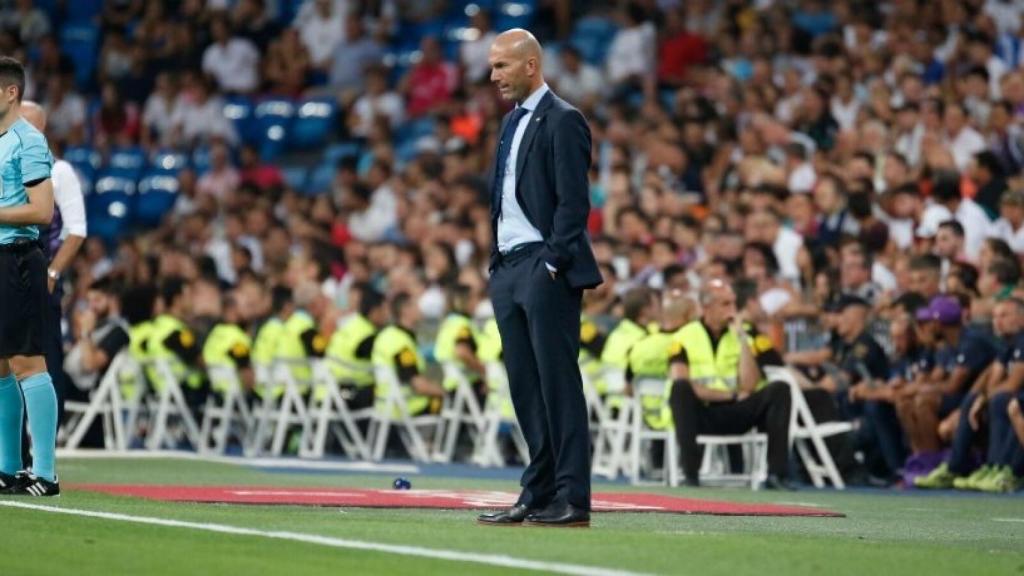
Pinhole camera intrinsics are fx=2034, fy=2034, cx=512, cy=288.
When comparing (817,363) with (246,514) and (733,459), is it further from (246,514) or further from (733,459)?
(246,514)

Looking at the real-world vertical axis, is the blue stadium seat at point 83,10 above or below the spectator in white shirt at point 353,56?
above

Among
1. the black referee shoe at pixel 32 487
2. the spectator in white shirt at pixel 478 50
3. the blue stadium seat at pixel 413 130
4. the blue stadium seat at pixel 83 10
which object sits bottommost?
the black referee shoe at pixel 32 487

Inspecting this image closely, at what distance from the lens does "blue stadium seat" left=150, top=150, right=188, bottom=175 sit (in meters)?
27.4

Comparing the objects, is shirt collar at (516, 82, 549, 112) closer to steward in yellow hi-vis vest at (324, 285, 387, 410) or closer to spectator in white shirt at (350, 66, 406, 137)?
steward in yellow hi-vis vest at (324, 285, 387, 410)

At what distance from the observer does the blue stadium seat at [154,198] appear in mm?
27047

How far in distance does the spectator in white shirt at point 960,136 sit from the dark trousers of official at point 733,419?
4172 millimetres

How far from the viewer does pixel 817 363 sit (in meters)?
16.8

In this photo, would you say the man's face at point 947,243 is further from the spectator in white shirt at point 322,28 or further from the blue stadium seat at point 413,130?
the spectator in white shirt at point 322,28

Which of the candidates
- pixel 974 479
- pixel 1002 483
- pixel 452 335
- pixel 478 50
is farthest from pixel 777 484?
pixel 478 50

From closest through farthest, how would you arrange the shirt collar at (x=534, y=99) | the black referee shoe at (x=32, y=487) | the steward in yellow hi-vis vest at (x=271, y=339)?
the shirt collar at (x=534, y=99), the black referee shoe at (x=32, y=487), the steward in yellow hi-vis vest at (x=271, y=339)

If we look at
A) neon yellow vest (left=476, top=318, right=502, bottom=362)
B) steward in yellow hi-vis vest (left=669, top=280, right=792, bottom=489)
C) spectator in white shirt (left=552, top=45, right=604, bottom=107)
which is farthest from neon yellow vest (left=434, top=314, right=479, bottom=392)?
spectator in white shirt (left=552, top=45, right=604, bottom=107)

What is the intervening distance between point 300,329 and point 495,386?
275 centimetres

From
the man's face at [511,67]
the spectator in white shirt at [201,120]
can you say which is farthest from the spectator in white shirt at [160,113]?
the man's face at [511,67]

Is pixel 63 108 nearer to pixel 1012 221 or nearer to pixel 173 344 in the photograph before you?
pixel 173 344
